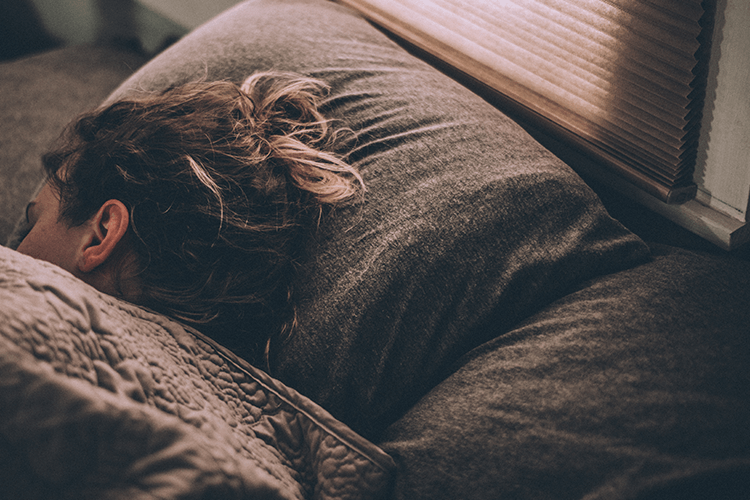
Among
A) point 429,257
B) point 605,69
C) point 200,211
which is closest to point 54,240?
point 200,211

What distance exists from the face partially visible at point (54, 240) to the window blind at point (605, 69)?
72 cm

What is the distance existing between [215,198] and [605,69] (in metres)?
0.61

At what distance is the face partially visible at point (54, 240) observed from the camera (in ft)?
2.16

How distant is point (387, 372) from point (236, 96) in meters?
0.47

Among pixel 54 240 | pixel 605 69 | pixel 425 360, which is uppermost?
pixel 605 69

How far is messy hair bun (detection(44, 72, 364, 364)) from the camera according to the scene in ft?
2.09

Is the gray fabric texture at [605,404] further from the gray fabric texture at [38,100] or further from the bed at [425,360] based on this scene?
the gray fabric texture at [38,100]

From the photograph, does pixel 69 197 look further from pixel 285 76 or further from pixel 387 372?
pixel 387 372

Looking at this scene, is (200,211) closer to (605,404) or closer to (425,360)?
(425,360)

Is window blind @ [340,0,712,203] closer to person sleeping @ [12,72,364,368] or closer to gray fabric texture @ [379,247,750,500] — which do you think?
gray fabric texture @ [379,247,750,500]

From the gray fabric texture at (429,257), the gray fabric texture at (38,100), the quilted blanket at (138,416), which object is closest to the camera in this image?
the quilted blanket at (138,416)

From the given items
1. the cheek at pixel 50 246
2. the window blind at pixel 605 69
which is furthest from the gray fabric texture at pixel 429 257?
the cheek at pixel 50 246

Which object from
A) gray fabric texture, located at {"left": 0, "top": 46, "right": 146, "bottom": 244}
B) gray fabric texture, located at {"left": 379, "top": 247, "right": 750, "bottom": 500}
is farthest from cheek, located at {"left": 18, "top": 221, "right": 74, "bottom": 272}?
gray fabric texture, located at {"left": 379, "top": 247, "right": 750, "bottom": 500}

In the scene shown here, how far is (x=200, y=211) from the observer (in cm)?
64
